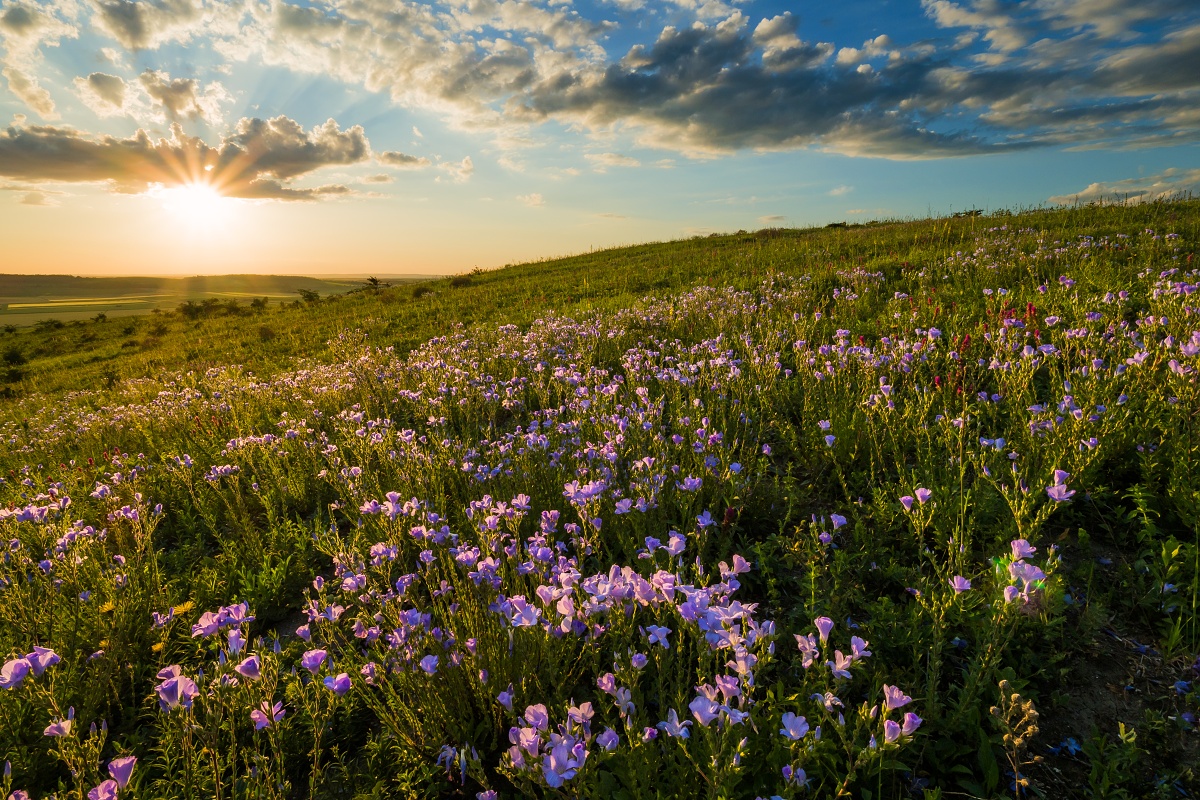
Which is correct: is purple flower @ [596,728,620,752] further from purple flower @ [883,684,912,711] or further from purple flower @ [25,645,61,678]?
purple flower @ [25,645,61,678]

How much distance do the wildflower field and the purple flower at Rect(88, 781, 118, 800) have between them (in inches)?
0.9

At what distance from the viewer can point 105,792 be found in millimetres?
1563

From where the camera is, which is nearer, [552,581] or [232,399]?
[552,581]

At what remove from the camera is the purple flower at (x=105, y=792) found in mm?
1542

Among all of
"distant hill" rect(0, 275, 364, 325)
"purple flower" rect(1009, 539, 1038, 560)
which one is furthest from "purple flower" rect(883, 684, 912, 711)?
"distant hill" rect(0, 275, 364, 325)

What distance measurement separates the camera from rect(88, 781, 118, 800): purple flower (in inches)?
60.7

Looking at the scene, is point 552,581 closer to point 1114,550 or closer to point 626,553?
point 626,553

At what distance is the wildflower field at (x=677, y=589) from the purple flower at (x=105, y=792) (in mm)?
23

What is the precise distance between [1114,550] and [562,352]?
5369 mm

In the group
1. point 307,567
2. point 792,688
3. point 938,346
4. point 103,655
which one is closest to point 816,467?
point 792,688

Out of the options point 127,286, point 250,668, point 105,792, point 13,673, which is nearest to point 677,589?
point 250,668

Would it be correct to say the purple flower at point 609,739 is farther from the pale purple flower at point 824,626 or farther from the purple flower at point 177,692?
the purple flower at point 177,692

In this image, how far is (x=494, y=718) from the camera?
2.36m

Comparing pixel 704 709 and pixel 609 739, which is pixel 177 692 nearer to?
pixel 609 739
